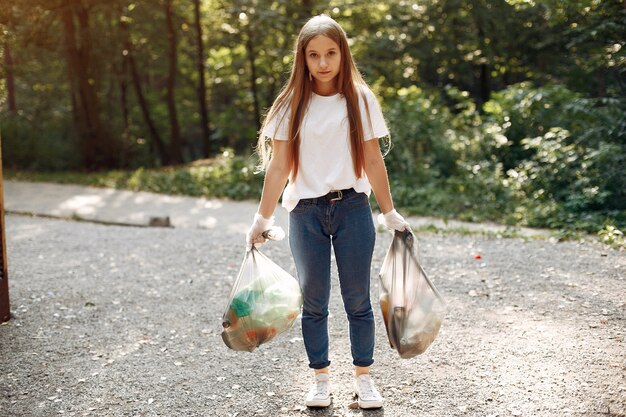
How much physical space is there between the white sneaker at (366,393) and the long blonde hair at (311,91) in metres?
1.03

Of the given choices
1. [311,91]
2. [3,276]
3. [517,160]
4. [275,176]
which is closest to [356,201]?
[275,176]

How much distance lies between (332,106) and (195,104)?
21888 mm

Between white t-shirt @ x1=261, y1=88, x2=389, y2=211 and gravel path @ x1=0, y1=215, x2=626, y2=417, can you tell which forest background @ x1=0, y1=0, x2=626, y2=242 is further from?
white t-shirt @ x1=261, y1=88, x2=389, y2=211

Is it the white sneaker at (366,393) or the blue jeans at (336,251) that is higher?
the blue jeans at (336,251)

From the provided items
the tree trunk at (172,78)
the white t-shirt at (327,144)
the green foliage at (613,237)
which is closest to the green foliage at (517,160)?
the green foliage at (613,237)

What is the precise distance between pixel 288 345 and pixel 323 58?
2045 mm

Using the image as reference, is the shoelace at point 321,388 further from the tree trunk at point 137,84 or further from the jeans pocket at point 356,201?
the tree trunk at point 137,84

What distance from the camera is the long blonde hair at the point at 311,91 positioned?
3283mm

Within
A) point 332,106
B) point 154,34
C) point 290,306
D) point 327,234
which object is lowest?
point 290,306

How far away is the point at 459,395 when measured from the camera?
146 inches

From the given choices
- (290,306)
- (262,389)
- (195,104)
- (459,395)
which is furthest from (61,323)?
(195,104)

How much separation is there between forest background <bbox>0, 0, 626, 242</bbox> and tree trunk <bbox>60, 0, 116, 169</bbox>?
0.05m

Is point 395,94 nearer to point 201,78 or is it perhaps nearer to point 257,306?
point 201,78

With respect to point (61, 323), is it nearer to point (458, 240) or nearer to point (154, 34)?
point (458, 240)
